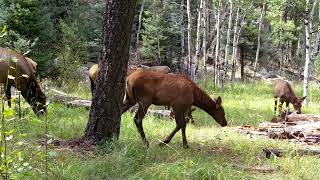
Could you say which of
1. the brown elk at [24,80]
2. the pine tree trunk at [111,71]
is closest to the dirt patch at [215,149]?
the pine tree trunk at [111,71]

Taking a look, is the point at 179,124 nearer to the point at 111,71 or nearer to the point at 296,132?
the point at 111,71

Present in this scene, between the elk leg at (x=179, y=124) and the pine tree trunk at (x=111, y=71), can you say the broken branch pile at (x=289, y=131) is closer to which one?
the elk leg at (x=179, y=124)

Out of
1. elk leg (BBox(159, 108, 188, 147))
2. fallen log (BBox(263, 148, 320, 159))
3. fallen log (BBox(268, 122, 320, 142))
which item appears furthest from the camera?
fallen log (BBox(268, 122, 320, 142))

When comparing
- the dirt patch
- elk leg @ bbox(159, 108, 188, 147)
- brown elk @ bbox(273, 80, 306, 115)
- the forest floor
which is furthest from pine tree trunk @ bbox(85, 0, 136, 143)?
brown elk @ bbox(273, 80, 306, 115)

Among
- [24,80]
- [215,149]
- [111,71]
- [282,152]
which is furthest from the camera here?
[24,80]

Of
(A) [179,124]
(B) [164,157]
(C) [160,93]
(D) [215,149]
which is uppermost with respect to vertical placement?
(C) [160,93]

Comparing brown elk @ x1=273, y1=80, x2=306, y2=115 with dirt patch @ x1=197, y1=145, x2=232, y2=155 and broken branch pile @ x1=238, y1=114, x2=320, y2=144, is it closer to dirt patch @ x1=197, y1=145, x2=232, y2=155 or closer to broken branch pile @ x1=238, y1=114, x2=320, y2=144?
broken branch pile @ x1=238, y1=114, x2=320, y2=144

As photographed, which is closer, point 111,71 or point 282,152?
point 111,71

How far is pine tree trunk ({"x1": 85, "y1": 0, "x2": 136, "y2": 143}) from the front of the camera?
7.74m

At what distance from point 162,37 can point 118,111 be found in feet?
65.4

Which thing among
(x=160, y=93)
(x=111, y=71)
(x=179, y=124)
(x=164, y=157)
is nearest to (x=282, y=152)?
(x=179, y=124)

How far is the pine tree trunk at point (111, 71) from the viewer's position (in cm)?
774

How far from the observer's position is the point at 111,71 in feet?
25.6

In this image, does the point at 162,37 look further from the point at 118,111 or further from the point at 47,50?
the point at 118,111
